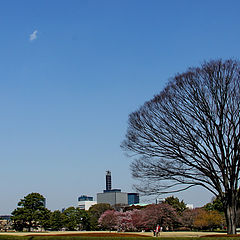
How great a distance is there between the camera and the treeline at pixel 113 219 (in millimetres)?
43844

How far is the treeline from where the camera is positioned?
43844 mm

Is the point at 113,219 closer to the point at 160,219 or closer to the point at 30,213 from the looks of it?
the point at 160,219

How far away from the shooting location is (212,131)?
17.8m

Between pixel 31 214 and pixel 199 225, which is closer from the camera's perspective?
pixel 31 214

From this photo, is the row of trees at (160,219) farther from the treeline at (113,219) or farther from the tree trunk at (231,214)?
the tree trunk at (231,214)

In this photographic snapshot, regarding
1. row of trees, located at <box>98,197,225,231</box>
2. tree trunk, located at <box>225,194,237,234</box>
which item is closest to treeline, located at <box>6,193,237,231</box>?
row of trees, located at <box>98,197,225,231</box>

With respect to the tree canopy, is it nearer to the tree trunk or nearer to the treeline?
the treeline

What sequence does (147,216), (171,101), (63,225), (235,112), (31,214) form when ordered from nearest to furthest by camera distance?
(235,112)
(171,101)
(31,214)
(147,216)
(63,225)

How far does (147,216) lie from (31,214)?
17.0 metres

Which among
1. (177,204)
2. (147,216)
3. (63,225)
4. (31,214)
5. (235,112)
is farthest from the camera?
(177,204)

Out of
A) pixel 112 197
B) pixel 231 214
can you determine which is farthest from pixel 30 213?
pixel 112 197

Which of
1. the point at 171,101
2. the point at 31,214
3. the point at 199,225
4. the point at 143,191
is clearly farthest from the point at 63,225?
the point at 171,101

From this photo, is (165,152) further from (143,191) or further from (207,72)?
(207,72)

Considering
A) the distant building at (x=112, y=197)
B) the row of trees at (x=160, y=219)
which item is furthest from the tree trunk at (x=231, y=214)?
the distant building at (x=112, y=197)
